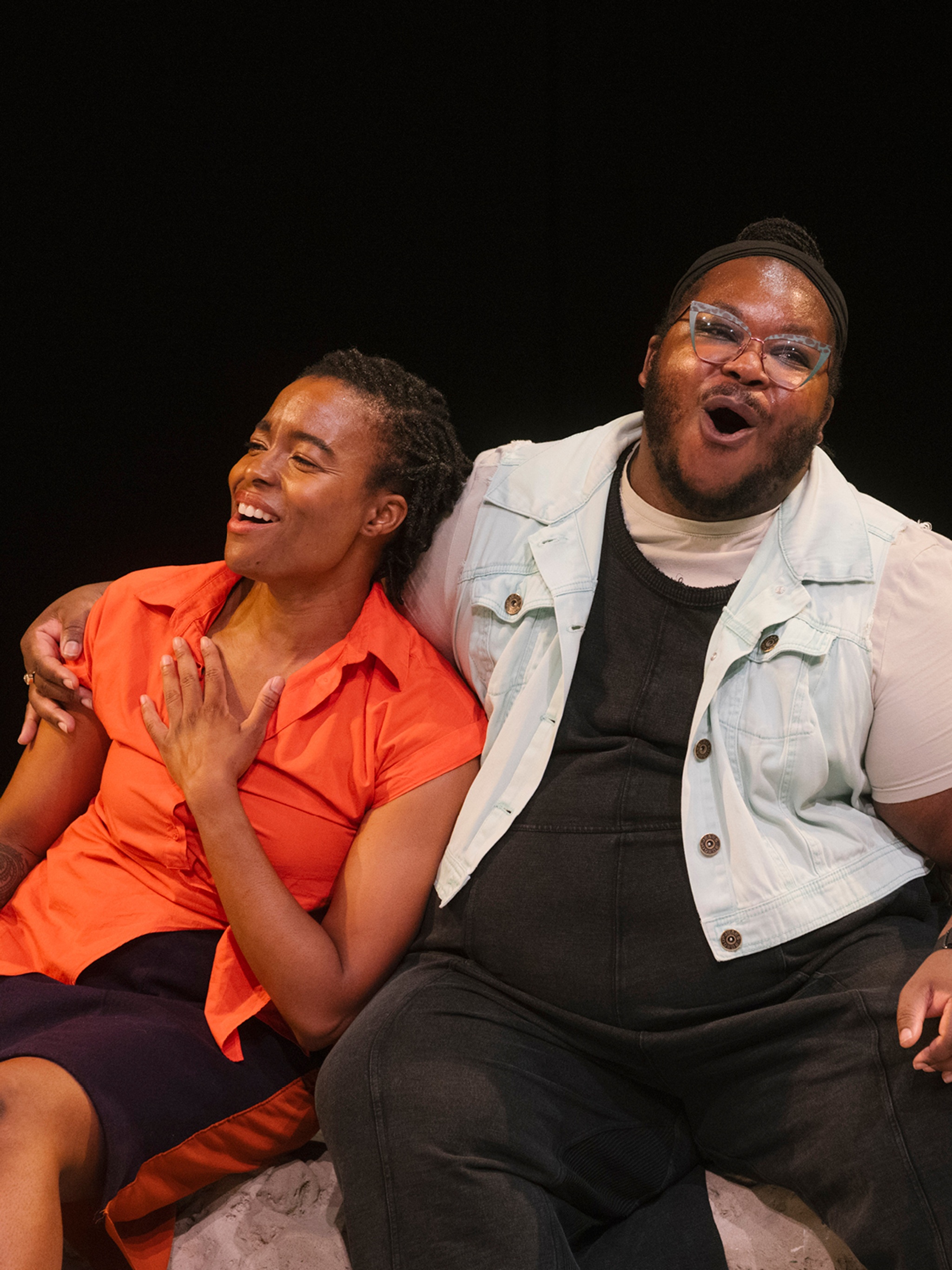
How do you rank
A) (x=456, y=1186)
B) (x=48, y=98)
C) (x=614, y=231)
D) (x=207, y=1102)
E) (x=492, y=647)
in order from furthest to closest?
(x=614, y=231)
(x=48, y=98)
(x=492, y=647)
(x=207, y=1102)
(x=456, y=1186)

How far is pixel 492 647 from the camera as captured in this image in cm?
194

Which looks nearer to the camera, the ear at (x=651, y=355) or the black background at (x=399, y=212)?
the ear at (x=651, y=355)

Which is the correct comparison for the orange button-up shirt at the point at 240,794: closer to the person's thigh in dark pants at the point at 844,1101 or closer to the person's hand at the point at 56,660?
the person's hand at the point at 56,660

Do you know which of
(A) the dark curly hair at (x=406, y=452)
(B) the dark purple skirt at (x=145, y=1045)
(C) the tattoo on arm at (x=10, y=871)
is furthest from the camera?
(A) the dark curly hair at (x=406, y=452)

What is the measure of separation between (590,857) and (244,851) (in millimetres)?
554

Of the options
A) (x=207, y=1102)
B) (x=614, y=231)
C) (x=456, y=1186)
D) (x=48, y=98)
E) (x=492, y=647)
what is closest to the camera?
(x=456, y=1186)

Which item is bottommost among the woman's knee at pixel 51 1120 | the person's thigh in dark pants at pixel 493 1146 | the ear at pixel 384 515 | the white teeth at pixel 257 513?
the person's thigh in dark pants at pixel 493 1146

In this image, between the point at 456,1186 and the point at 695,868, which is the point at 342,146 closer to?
the point at 695,868

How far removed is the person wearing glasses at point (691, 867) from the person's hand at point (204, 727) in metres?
0.29

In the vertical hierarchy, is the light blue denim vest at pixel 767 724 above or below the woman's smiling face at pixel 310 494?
below

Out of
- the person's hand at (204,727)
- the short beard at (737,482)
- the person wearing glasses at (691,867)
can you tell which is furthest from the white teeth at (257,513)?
the short beard at (737,482)

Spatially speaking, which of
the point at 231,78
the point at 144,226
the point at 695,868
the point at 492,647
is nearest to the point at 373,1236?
the point at 695,868

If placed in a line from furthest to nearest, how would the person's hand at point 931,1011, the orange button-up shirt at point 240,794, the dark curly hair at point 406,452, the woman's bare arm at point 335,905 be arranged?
the dark curly hair at point 406,452, the orange button-up shirt at point 240,794, the woman's bare arm at point 335,905, the person's hand at point 931,1011

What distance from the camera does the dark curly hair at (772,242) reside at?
1.95 metres
